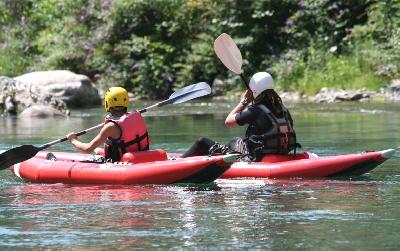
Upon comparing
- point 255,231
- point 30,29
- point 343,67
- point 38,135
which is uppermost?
point 30,29

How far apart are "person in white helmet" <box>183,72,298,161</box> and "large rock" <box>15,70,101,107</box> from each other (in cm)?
1293

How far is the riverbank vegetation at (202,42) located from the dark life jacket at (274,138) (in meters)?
12.1

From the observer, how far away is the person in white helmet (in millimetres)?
8906

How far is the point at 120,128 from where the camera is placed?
8.78 m

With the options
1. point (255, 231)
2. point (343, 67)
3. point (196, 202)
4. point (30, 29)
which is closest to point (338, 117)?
point (343, 67)

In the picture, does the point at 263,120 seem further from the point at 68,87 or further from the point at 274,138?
the point at 68,87

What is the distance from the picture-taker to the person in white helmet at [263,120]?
29.2 ft

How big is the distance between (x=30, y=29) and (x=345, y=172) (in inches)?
848

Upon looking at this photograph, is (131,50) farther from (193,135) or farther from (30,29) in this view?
(193,135)

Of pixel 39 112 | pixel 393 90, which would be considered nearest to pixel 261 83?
pixel 39 112

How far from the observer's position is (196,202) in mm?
7719

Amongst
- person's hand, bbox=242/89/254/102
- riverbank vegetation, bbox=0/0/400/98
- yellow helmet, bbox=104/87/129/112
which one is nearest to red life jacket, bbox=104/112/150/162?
yellow helmet, bbox=104/87/129/112

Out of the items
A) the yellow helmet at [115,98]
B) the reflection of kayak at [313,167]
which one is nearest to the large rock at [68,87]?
the yellow helmet at [115,98]

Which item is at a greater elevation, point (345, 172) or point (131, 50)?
point (131, 50)
